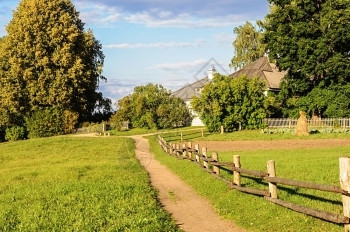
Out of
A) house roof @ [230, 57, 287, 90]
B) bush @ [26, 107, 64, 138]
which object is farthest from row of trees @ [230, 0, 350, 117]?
bush @ [26, 107, 64, 138]

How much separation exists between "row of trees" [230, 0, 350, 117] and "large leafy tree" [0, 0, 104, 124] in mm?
27677

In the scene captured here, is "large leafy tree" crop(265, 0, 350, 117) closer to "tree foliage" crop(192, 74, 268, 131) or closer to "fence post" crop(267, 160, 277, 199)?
"tree foliage" crop(192, 74, 268, 131)

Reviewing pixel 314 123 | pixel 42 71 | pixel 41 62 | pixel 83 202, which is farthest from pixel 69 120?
pixel 83 202

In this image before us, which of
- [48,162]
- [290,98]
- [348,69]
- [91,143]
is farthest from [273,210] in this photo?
[290,98]

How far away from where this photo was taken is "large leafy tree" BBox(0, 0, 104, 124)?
6181cm

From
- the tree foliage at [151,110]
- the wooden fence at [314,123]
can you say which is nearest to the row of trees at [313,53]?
the wooden fence at [314,123]

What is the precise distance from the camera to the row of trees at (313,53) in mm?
50000

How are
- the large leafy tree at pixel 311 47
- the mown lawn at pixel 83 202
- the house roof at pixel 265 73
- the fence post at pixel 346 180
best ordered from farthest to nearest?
the house roof at pixel 265 73
the large leafy tree at pixel 311 47
the mown lawn at pixel 83 202
the fence post at pixel 346 180

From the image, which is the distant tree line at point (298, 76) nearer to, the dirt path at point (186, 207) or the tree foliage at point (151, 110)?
the tree foliage at point (151, 110)

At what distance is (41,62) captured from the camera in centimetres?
6209

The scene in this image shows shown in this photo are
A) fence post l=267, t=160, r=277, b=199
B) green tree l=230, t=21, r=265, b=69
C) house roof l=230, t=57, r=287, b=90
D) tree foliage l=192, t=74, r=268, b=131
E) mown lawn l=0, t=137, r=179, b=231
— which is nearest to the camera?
mown lawn l=0, t=137, r=179, b=231

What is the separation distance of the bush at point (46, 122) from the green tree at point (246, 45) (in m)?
41.5

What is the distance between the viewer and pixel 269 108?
57688mm

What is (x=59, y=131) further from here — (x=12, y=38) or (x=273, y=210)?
(x=273, y=210)
